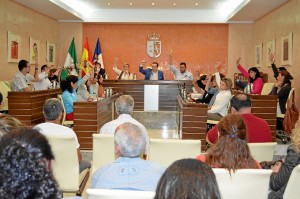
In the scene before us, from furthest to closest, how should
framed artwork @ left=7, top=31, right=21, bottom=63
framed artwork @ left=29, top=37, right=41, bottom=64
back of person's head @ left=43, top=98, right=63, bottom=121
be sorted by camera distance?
framed artwork @ left=29, top=37, right=41, bottom=64
framed artwork @ left=7, top=31, right=21, bottom=63
back of person's head @ left=43, top=98, right=63, bottom=121

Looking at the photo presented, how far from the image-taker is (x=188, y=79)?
11.8 meters

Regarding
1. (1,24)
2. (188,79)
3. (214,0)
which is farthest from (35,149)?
(214,0)

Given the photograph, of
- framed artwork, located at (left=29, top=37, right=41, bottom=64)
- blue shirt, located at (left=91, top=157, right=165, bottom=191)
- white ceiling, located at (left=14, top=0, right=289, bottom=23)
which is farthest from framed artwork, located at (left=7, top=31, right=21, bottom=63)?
blue shirt, located at (left=91, top=157, right=165, bottom=191)

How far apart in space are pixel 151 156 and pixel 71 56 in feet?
36.7

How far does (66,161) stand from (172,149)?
1.00 meters

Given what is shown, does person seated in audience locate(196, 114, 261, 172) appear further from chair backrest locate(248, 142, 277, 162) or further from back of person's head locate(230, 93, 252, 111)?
back of person's head locate(230, 93, 252, 111)

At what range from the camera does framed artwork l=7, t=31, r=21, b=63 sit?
10195 mm

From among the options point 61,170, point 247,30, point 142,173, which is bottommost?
point 61,170

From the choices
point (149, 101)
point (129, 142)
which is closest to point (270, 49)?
point (149, 101)

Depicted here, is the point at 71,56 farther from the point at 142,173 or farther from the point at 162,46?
the point at 142,173

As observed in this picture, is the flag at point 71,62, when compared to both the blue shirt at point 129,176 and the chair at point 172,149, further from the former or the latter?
the blue shirt at point 129,176

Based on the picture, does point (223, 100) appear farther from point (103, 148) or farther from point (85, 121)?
point (103, 148)

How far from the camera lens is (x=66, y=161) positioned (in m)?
3.69

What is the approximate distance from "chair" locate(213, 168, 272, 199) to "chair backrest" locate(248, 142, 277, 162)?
913 millimetres
